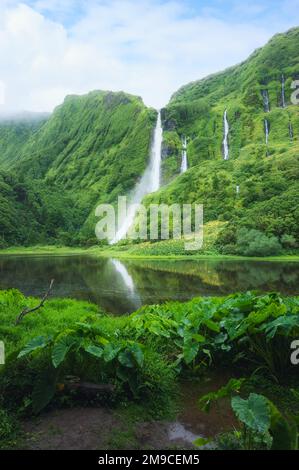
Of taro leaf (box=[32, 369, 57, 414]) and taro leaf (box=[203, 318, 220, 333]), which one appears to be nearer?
taro leaf (box=[32, 369, 57, 414])

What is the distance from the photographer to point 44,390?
5938mm

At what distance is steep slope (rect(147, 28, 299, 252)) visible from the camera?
6625cm

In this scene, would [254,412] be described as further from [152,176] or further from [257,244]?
[152,176]

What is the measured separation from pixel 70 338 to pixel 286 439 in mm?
3629

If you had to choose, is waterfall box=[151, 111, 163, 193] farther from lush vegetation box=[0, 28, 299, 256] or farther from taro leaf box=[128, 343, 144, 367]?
taro leaf box=[128, 343, 144, 367]

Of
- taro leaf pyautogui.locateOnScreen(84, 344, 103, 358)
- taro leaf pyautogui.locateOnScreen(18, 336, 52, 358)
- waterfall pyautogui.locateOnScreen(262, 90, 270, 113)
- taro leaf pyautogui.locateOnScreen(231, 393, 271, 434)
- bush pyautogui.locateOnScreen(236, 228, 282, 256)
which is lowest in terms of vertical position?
bush pyautogui.locateOnScreen(236, 228, 282, 256)

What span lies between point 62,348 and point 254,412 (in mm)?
3011

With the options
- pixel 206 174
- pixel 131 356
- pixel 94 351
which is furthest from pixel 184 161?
pixel 94 351

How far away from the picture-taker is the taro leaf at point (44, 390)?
5742 mm

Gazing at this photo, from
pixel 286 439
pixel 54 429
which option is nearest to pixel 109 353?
pixel 54 429

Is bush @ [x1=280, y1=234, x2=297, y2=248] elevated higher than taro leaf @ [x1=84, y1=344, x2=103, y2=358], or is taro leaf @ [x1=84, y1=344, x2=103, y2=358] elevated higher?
taro leaf @ [x1=84, y1=344, x2=103, y2=358]

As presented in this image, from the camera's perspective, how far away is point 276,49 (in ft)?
553

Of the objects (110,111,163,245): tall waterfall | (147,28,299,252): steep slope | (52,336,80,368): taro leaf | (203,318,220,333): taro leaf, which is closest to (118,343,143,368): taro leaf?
(52,336,80,368): taro leaf
